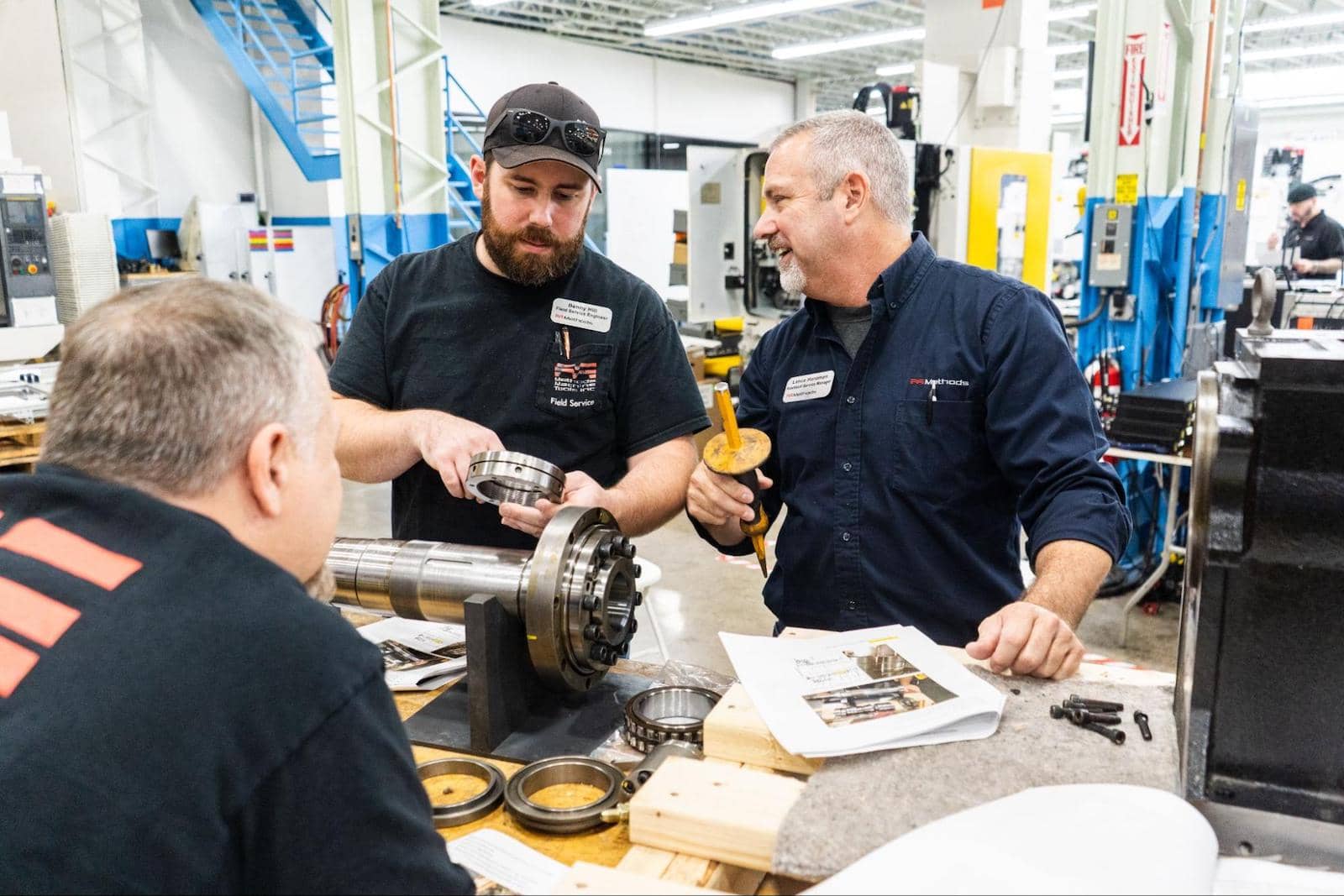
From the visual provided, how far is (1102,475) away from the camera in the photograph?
152cm

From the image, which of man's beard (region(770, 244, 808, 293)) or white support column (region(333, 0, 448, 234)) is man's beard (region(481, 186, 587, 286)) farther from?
white support column (region(333, 0, 448, 234))

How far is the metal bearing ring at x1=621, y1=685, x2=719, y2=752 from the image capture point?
119 centimetres

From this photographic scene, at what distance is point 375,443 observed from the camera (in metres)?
1.73

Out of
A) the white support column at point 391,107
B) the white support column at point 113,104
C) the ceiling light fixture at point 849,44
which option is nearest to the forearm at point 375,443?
the white support column at point 391,107

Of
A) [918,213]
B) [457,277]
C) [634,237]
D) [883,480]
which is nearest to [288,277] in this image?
[634,237]

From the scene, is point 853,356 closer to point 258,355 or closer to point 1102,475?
point 1102,475

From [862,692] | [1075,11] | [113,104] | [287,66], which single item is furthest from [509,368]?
[1075,11]

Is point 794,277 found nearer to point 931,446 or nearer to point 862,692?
point 931,446

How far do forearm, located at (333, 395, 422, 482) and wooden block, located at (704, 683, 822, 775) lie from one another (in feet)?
2.68

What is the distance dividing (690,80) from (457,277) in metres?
12.8

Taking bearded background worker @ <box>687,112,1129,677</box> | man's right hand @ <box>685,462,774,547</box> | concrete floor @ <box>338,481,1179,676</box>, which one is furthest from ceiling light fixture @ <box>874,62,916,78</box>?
man's right hand @ <box>685,462,774,547</box>

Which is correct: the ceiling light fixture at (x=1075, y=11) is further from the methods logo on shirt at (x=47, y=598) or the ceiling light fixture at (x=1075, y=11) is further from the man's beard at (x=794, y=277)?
the methods logo on shirt at (x=47, y=598)

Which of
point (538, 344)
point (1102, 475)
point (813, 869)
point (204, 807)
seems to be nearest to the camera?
point (204, 807)

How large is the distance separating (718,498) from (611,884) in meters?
0.84
